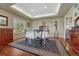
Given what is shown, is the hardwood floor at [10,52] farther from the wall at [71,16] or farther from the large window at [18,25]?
the wall at [71,16]

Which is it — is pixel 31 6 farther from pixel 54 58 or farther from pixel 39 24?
pixel 54 58

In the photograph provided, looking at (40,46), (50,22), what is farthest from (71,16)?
(40,46)

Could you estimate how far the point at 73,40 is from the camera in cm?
253

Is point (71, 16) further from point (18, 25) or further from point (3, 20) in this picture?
point (3, 20)

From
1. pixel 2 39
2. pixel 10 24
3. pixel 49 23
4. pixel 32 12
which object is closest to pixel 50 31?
pixel 49 23

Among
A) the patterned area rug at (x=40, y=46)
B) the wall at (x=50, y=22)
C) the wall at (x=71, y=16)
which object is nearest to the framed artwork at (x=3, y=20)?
the patterned area rug at (x=40, y=46)

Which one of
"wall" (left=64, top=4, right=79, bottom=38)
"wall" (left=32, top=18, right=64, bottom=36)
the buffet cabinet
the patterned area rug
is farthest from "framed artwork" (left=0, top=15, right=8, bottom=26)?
"wall" (left=64, top=4, right=79, bottom=38)

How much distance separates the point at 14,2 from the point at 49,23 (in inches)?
37.1

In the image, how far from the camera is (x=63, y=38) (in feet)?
8.73

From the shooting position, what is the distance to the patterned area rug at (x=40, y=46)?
2592mm

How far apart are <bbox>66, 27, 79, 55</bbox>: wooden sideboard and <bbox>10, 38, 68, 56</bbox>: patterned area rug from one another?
175 mm

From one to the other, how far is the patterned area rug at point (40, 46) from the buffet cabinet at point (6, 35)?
0.44 feet

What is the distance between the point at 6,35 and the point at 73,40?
1.52 m

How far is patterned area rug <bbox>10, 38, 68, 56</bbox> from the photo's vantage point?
8.50 ft
